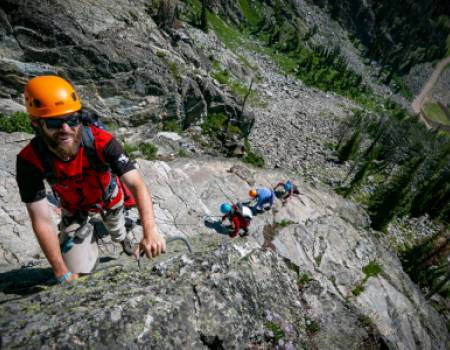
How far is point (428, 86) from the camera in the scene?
134m

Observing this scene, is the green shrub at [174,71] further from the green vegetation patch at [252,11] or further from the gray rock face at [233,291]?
the green vegetation patch at [252,11]

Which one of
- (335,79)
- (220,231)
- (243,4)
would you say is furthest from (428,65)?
(220,231)

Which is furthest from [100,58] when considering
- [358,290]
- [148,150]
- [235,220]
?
[358,290]

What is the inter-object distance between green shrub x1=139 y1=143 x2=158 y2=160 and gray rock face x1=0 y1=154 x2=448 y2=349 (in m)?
3.12

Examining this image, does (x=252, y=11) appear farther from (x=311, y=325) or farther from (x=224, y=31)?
(x=311, y=325)

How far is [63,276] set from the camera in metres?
4.10

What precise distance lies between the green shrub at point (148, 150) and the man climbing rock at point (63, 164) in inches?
493

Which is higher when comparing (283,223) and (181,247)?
(181,247)

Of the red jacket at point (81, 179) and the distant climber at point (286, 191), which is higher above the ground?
the red jacket at point (81, 179)

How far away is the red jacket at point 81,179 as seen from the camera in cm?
421

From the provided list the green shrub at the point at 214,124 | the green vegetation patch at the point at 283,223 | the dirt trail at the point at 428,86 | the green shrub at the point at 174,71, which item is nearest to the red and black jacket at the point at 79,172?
the green vegetation patch at the point at 283,223

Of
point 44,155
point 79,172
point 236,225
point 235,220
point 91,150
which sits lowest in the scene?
point 236,225

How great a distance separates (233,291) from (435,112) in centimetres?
16136

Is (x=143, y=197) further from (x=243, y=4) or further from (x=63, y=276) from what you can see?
(x=243, y=4)
